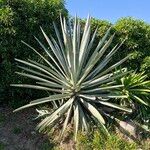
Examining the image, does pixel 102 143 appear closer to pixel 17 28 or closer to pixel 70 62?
pixel 70 62

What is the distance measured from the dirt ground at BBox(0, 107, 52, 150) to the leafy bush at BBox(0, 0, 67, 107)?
0.43 m

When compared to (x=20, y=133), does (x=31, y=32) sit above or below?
above

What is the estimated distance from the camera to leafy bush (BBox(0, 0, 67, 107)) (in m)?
12.0

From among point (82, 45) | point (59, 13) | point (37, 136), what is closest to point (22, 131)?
point (37, 136)

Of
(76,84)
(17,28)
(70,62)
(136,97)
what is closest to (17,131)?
(76,84)

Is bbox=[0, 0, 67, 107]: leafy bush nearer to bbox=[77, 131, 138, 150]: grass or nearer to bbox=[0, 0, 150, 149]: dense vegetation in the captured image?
bbox=[0, 0, 150, 149]: dense vegetation

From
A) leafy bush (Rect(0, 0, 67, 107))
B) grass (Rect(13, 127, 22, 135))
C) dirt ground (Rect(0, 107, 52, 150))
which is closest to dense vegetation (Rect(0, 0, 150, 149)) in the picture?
leafy bush (Rect(0, 0, 67, 107))

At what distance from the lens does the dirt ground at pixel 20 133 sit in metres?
10.9

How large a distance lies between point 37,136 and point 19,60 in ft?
5.10

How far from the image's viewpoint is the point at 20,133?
1134 cm

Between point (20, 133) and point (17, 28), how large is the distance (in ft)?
7.67

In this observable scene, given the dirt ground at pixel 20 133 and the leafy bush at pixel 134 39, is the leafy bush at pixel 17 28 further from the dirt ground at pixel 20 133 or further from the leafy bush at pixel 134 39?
the leafy bush at pixel 134 39

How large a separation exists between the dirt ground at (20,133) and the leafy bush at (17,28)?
430 mm

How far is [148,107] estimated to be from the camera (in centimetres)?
1165
